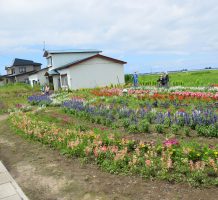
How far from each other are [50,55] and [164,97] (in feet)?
100

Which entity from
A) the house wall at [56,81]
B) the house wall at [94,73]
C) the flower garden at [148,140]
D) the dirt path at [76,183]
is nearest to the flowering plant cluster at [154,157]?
the flower garden at [148,140]

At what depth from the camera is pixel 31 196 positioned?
20.5 ft

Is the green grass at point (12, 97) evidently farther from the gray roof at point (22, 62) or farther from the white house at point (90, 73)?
the gray roof at point (22, 62)

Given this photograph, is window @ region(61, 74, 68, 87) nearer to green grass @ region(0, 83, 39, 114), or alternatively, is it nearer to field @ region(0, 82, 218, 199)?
green grass @ region(0, 83, 39, 114)

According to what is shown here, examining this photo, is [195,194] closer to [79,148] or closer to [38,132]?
[79,148]

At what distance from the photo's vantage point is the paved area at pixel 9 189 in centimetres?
612

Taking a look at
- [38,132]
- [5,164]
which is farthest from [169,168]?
[38,132]

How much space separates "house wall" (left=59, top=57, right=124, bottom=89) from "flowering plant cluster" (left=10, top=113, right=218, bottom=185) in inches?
1151

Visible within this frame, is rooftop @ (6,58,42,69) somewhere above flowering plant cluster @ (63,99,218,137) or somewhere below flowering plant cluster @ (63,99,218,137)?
above

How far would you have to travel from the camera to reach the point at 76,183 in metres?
6.62

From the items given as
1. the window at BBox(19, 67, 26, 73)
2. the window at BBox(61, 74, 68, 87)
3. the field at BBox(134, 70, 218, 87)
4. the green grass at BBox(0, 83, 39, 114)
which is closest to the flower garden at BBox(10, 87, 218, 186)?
the green grass at BBox(0, 83, 39, 114)

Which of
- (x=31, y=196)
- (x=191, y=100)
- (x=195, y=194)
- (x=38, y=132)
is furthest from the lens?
(x=191, y=100)

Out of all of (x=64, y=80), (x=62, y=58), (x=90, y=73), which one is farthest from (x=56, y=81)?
(x=90, y=73)

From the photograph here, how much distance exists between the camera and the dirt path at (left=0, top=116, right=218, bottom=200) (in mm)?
5618
